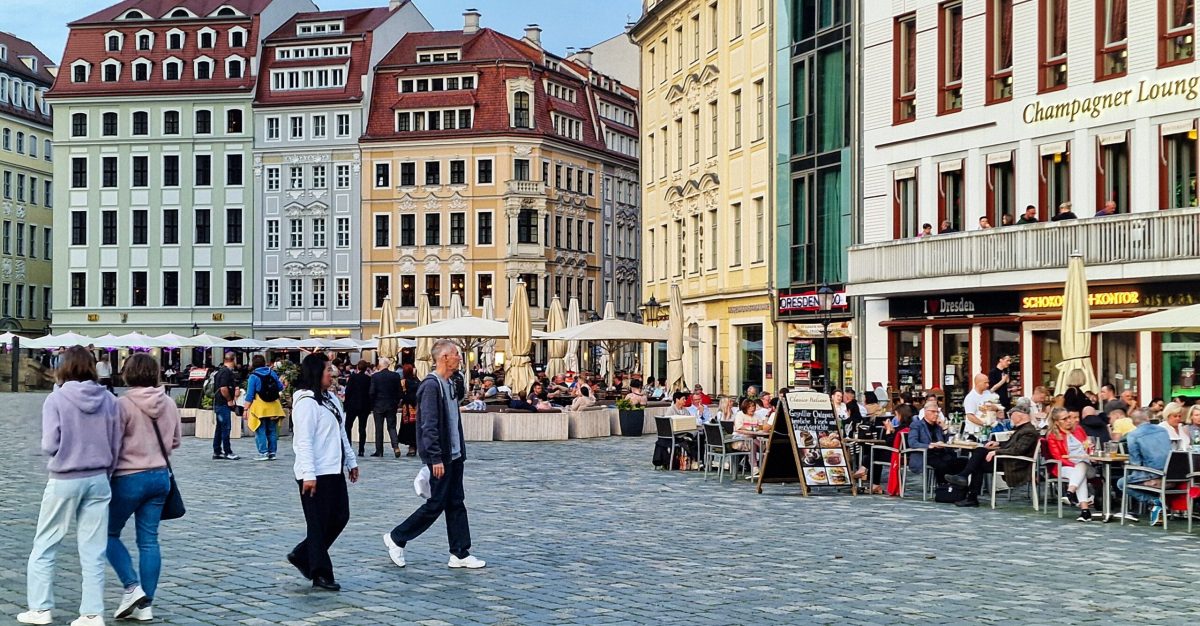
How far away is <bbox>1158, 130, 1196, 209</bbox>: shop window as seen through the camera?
2916 centimetres

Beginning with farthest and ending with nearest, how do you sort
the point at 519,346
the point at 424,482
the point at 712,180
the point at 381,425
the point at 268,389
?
1. the point at 712,180
2. the point at 519,346
3. the point at 381,425
4. the point at 268,389
5. the point at 424,482

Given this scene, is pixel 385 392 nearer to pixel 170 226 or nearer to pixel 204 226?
pixel 204 226

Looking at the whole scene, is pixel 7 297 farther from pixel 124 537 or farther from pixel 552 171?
pixel 124 537

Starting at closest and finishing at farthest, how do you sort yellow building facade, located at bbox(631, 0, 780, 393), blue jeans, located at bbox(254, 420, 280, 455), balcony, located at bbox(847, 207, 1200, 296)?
blue jeans, located at bbox(254, 420, 280, 455)
balcony, located at bbox(847, 207, 1200, 296)
yellow building facade, located at bbox(631, 0, 780, 393)

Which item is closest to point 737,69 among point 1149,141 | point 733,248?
point 733,248

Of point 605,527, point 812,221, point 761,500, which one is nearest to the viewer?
point 605,527

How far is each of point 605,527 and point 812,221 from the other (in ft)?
88.8

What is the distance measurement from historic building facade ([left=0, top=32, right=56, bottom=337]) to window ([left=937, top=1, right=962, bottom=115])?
66.2 metres

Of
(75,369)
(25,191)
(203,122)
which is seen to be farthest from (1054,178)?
(25,191)

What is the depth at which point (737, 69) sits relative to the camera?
46906 millimetres

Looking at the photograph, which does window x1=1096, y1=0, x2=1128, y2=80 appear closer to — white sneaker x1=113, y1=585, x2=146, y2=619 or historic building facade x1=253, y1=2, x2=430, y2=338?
white sneaker x1=113, y1=585, x2=146, y2=619

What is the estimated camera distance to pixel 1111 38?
30.8 m

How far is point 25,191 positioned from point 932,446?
82279mm

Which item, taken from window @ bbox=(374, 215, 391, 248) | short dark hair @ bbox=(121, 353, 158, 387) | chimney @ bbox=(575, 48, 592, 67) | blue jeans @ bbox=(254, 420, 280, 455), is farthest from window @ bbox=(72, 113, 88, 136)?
short dark hair @ bbox=(121, 353, 158, 387)
